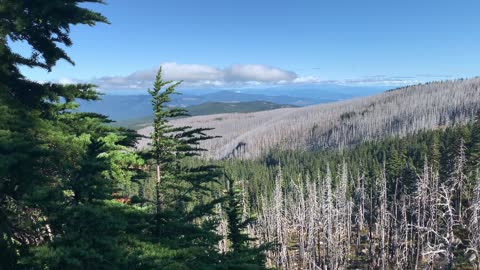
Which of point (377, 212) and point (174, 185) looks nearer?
point (174, 185)

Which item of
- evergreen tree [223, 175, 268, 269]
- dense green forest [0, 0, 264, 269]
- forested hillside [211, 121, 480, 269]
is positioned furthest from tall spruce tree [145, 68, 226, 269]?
forested hillside [211, 121, 480, 269]

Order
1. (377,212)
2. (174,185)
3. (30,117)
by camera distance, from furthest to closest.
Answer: (377,212)
(174,185)
(30,117)

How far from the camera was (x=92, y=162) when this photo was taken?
30.3 feet

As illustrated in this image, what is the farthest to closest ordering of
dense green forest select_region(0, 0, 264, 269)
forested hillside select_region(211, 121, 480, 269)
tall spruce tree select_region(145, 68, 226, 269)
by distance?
forested hillside select_region(211, 121, 480, 269), tall spruce tree select_region(145, 68, 226, 269), dense green forest select_region(0, 0, 264, 269)

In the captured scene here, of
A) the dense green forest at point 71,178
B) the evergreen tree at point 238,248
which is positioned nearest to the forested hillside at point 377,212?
the evergreen tree at point 238,248

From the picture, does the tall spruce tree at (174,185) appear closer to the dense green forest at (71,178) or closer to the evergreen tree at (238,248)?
the dense green forest at (71,178)

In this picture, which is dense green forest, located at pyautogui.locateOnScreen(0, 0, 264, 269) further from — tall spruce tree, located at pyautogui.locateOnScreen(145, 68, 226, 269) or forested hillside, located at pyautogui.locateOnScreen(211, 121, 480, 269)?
forested hillside, located at pyautogui.locateOnScreen(211, 121, 480, 269)

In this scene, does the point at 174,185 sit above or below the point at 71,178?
below

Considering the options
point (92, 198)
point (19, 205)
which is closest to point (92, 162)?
point (92, 198)

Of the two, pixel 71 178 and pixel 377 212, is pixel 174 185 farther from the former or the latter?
pixel 377 212

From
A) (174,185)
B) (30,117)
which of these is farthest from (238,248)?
(30,117)

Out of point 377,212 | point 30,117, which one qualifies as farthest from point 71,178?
point 377,212

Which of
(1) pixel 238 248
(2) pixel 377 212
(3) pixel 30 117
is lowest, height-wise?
(2) pixel 377 212

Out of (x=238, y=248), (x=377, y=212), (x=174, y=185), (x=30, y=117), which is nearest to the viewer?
(x=30, y=117)
